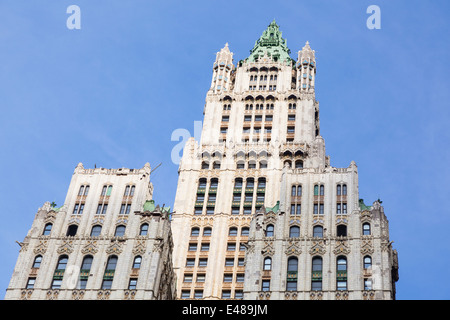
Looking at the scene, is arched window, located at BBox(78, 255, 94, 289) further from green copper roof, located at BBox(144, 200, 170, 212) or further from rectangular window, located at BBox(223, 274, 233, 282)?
rectangular window, located at BBox(223, 274, 233, 282)

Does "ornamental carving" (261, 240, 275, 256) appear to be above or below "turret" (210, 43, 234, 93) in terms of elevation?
below

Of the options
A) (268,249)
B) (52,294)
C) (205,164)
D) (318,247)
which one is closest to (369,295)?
(318,247)

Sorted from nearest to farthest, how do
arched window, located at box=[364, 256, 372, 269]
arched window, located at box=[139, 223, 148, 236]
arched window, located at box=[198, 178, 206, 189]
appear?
arched window, located at box=[364, 256, 372, 269] → arched window, located at box=[139, 223, 148, 236] → arched window, located at box=[198, 178, 206, 189]

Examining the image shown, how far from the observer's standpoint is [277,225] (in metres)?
108

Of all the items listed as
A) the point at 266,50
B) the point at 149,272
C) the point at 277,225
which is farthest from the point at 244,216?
the point at 266,50

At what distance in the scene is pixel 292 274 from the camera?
102 metres

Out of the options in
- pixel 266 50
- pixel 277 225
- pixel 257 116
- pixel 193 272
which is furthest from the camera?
pixel 266 50

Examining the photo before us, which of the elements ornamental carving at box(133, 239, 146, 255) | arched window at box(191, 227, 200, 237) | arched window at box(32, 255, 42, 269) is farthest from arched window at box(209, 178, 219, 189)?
arched window at box(32, 255, 42, 269)

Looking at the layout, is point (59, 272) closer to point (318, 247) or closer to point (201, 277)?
point (201, 277)

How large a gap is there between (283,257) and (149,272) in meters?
15.8

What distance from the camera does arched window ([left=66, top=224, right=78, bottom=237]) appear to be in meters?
108

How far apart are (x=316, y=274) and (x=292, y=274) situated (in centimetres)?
276

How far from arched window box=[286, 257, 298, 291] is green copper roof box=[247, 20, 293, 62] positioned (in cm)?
6846
